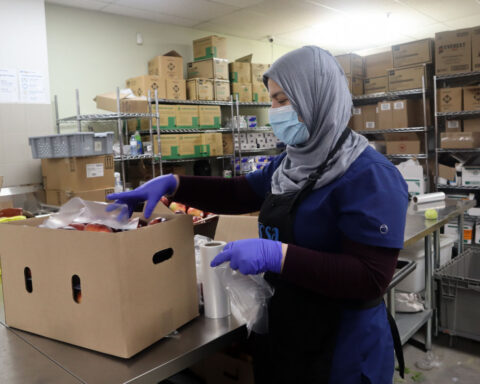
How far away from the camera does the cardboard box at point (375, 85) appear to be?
564 cm

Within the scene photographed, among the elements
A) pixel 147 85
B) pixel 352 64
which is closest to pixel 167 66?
pixel 147 85

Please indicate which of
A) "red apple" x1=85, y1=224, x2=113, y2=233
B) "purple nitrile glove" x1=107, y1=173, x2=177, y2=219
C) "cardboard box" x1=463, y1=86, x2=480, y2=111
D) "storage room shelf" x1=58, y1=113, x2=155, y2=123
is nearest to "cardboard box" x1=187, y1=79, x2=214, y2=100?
"storage room shelf" x1=58, y1=113, x2=155, y2=123

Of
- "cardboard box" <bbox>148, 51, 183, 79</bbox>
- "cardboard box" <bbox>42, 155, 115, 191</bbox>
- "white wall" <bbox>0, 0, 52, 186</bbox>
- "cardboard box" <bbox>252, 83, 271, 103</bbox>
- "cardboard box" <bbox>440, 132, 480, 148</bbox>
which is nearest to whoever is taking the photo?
"cardboard box" <bbox>42, 155, 115, 191</bbox>

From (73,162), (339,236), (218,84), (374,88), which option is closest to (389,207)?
(339,236)

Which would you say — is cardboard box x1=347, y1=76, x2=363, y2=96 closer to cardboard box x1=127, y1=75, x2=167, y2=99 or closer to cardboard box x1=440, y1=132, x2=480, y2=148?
cardboard box x1=440, y1=132, x2=480, y2=148

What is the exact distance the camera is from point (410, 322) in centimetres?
241

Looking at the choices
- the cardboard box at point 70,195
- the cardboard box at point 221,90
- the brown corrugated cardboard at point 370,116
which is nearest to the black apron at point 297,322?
the cardboard box at point 70,195

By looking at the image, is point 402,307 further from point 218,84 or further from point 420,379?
point 218,84

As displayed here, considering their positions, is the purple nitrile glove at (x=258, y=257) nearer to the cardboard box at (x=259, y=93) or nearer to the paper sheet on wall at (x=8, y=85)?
the paper sheet on wall at (x=8, y=85)

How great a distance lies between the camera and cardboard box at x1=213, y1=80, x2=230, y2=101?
5.25m

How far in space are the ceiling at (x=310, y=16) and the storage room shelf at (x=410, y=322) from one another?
3.55 metres

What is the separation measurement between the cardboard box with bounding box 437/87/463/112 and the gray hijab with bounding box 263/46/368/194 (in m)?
4.32

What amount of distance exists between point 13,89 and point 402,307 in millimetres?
3520

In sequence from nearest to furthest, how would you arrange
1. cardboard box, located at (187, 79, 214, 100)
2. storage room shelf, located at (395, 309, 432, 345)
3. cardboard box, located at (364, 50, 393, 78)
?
storage room shelf, located at (395, 309, 432, 345) → cardboard box, located at (187, 79, 214, 100) → cardboard box, located at (364, 50, 393, 78)
